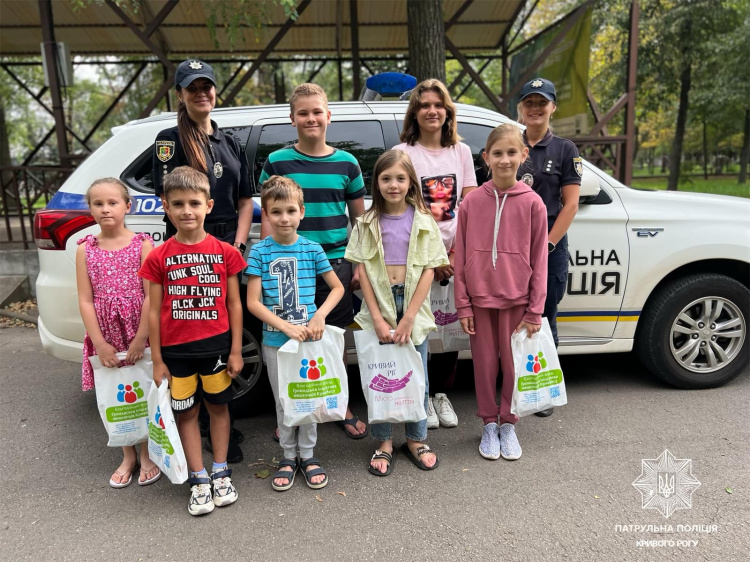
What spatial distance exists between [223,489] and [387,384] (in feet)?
3.04

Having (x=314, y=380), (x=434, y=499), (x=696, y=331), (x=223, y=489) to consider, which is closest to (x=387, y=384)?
(x=314, y=380)

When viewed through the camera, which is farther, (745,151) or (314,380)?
(745,151)

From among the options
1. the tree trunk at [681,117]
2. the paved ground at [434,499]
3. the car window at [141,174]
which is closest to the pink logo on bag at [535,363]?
the paved ground at [434,499]

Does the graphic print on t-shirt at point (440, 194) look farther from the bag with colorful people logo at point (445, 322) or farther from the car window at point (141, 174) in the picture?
the car window at point (141, 174)

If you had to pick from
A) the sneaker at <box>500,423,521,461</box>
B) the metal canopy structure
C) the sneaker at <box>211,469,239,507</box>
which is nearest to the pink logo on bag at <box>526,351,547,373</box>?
the sneaker at <box>500,423,521,461</box>

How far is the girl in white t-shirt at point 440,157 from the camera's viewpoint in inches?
112

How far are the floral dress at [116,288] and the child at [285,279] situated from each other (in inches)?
22.2

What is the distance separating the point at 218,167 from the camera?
2.73 metres

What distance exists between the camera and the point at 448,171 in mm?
2945

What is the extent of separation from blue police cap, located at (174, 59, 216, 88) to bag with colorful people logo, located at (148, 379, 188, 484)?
1.45 metres

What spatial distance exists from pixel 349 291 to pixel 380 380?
0.51 metres

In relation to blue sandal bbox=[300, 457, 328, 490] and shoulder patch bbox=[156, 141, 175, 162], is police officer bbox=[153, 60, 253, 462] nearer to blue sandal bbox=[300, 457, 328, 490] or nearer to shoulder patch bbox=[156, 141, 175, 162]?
shoulder patch bbox=[156, 141, 175, 162]

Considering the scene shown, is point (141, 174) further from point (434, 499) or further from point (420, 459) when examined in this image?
point (434, 499)

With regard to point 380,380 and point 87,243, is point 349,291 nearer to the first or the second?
point 380,380
